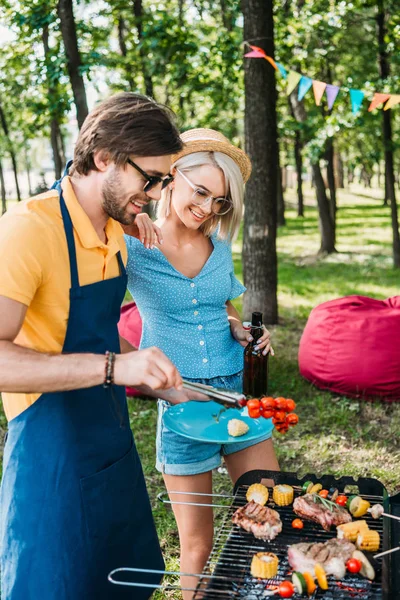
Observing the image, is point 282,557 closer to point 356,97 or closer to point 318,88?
point 356,97

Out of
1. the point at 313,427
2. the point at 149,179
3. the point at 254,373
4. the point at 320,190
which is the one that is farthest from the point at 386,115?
the point at 149,179

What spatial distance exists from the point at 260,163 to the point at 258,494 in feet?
18.1

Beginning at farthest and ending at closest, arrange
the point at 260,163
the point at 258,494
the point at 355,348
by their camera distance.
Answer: the point at 260,163
the point at 355,348
the point at 258,494

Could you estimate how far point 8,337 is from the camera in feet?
6.11

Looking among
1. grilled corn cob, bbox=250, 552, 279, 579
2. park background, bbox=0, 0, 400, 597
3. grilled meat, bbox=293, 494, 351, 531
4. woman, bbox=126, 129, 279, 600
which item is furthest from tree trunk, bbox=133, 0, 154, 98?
grilled corn cob, bbox=250, 552, 279, 579

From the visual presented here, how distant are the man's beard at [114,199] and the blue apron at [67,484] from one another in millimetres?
132

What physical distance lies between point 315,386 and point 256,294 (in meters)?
1.77

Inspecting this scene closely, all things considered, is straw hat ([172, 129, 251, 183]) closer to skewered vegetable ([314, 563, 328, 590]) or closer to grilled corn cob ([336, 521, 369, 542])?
grilled corn cob ([336, 521, 369, 542])

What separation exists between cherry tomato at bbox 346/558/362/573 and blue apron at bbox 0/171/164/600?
2.65ft

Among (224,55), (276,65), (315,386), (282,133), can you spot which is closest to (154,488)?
(315,386)

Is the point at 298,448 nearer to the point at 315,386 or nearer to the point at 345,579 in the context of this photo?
the point at 315,386

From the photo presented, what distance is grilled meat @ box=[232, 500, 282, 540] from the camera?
218 cm

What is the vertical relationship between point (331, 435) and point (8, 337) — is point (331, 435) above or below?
below

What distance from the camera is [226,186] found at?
9.33ft
